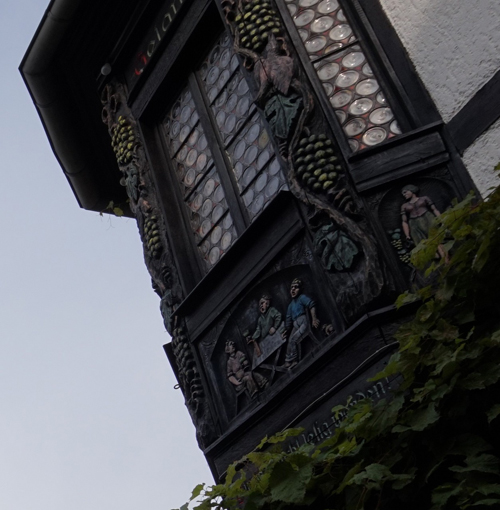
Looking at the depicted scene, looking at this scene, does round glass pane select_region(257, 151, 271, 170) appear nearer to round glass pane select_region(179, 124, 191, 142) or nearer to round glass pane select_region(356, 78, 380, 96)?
round glass pane select_region(356, 78, 380, 96)

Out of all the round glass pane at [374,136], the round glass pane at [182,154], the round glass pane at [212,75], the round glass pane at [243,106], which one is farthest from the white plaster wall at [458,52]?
the round glass pane at [182,154]

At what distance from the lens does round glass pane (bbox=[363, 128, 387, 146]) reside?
580 cm

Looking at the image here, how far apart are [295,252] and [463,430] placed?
220cm

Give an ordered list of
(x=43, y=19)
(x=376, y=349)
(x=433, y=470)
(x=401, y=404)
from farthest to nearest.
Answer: (x=43, y=19) → (x=376, y=349) → (x=401, y=404) → (x=433, y=470)

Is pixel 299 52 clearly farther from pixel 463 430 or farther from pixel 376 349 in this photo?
pixel 463 430

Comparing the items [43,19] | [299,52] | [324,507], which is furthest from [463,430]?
[43,19]

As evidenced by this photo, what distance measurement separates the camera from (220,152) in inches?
278

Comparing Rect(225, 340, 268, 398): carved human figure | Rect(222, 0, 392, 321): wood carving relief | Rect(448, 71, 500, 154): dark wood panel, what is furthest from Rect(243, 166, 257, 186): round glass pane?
Rect(448, 71, 500, 154): dark wood panel

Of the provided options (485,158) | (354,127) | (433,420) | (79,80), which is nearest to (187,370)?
(354,127)

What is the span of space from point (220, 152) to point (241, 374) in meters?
1.79

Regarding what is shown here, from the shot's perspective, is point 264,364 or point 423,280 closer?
point 423,280

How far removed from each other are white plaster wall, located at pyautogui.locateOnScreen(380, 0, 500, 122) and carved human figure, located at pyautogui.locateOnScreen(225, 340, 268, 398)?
1.97 meters

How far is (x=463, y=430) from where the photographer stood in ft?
12.7

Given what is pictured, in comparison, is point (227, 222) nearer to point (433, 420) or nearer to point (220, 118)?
point (220, 118)
